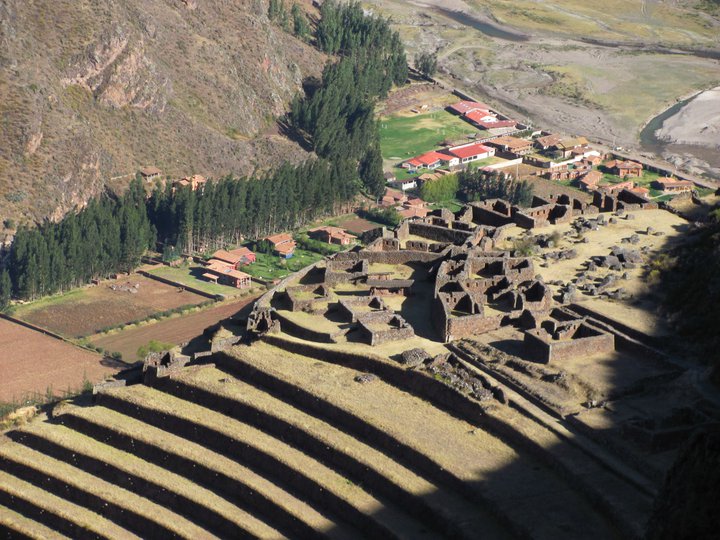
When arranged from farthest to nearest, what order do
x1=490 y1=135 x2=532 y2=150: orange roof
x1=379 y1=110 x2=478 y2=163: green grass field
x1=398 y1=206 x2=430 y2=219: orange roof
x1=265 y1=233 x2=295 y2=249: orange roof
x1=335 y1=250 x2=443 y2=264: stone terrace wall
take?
1. x1=379 y1=110 x2=478 y2=163: green grass field
2. x1=490 y1=135 x2=532 y2=150: orange roof
3. x1=398 y1=206 x2=430 y2=219: orange roof
4. x1=265 y1=233 x2=295 y2=249: orange roof
5. x1=335 y1=250 x2=443 y2=264: stone terrace wall

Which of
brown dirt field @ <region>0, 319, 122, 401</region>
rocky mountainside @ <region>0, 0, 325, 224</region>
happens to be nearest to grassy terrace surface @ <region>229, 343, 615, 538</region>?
brown dirt field @ <region>0, 319, 122, 401</region>

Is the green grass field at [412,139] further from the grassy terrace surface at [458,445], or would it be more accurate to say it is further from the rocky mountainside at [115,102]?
the grassy terrace surface at [458,445]

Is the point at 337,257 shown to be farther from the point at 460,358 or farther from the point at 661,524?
the point at 661,524

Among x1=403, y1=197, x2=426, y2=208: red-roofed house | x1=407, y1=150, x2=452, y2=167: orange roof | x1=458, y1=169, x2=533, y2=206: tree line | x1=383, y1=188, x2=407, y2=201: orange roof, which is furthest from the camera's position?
x1=407, y1=150, x2=452, y2=167: orange roof

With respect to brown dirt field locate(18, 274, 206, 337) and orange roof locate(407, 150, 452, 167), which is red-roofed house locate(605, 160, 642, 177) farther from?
brown dirt field locate(18, 274, 206, 337)

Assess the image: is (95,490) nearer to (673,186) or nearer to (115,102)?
(115,102)

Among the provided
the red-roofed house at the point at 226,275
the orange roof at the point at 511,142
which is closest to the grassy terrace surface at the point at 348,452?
the red-roofed house at the point at 226,275

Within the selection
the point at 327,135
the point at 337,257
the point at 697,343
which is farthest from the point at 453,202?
the point at 697,343

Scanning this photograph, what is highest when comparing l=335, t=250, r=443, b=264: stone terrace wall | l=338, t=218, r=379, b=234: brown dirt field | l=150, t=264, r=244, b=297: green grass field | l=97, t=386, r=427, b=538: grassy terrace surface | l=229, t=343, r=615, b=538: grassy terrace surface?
l=335, t=250, r=443, b=264: stone terrace wall
